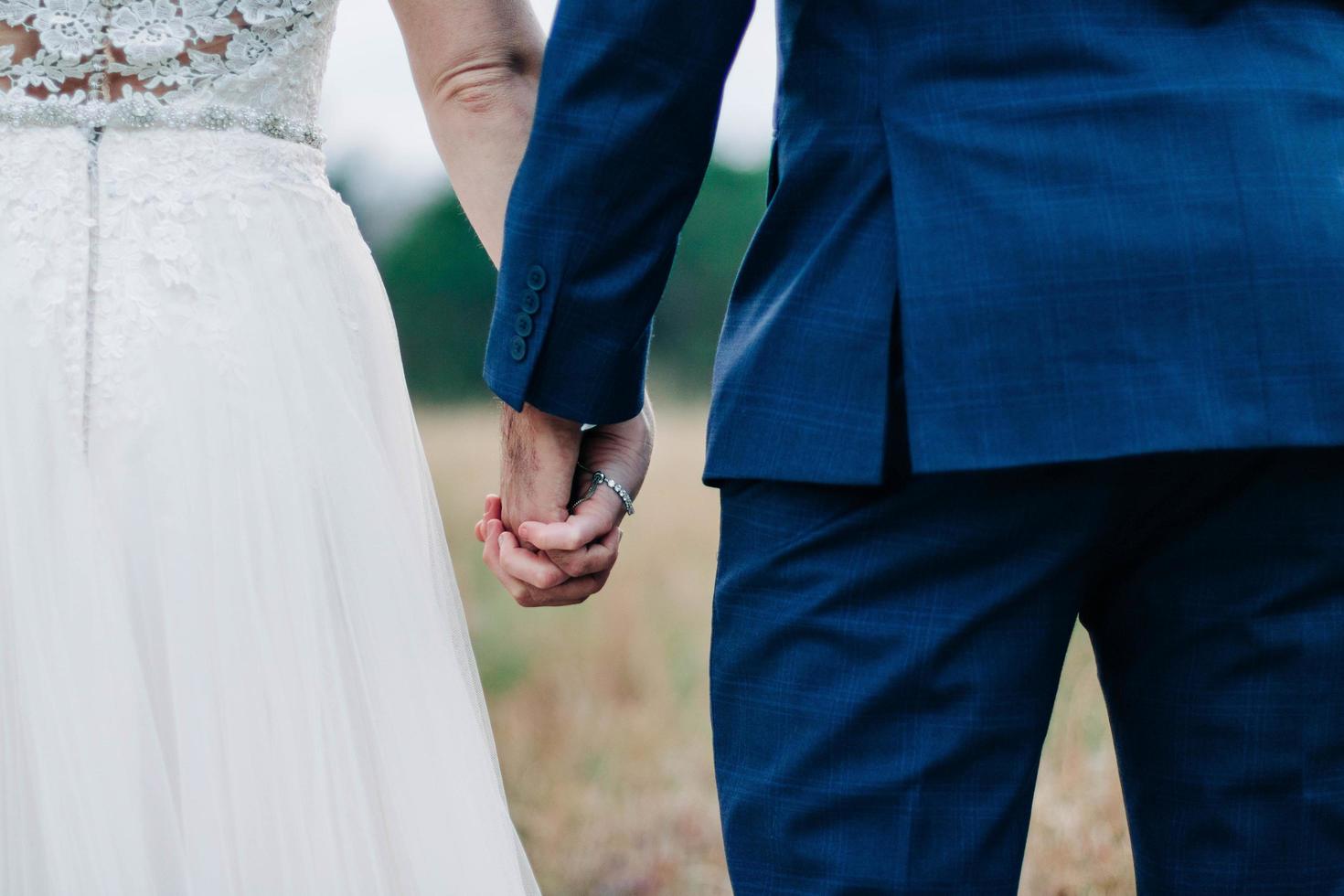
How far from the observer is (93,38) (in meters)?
1.30

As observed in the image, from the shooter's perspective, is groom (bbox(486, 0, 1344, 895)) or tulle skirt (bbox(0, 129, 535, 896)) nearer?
groom (bbox(486, 0, 1344, 895))

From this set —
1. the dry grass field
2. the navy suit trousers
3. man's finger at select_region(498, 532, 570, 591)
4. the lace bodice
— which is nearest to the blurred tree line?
the dry grass field

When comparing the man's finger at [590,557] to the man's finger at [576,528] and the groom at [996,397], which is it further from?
the groom at [996,397]

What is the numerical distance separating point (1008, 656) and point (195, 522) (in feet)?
2.53

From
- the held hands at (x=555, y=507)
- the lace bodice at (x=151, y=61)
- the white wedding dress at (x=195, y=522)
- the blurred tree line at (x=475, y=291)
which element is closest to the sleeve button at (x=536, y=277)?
the held hands at (x=555, y=507)

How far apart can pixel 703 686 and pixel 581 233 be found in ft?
9.00

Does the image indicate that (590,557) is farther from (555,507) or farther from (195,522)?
(195,522)

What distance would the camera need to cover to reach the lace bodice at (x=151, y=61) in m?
1.29

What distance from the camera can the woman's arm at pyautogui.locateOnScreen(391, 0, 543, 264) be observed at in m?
1.53

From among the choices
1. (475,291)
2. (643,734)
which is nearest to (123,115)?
(643,734)

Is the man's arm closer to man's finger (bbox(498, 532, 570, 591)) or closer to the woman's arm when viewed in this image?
man's finger (bbox(498, 532, 570, 591))

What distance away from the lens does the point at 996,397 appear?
1.04m

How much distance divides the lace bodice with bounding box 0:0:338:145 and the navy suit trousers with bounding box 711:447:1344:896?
690 millimetres

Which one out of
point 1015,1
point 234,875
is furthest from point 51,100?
point 1015,1
